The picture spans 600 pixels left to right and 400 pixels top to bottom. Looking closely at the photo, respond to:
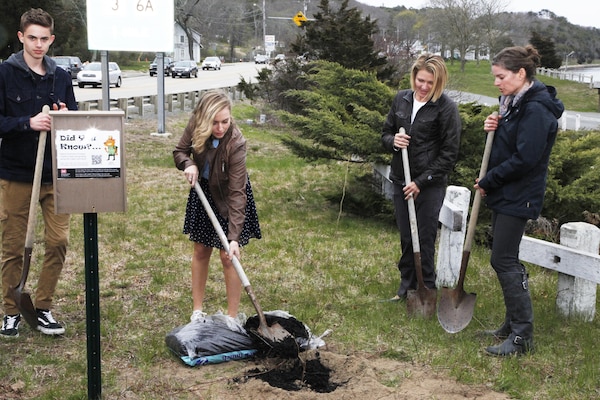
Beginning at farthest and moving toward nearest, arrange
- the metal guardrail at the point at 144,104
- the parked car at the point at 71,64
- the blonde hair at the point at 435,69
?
the parked car at the point at 71,64
the metal guardrail at the point at 144,104
the blonde hair at the point at 435,69

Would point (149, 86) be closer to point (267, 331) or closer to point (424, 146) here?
point (424, 146)

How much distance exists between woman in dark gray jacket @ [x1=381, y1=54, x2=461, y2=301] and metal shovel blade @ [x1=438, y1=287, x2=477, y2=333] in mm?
573

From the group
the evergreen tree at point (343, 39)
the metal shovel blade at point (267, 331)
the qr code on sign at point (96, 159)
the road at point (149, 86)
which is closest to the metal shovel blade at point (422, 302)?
the metal shovel blade at point (267, 331)

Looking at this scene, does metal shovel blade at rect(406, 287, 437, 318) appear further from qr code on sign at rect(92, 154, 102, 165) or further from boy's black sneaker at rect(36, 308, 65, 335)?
qr code on sign at rect(92, 154, 102, 165)

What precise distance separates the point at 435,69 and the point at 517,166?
1.15m

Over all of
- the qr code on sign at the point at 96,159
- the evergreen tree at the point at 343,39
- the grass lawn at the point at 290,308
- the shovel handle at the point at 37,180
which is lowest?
the grass lawn at the point at 290,308

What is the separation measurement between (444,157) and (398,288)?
4.40 feet

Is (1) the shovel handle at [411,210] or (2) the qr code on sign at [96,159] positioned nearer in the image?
(2) the qr code on sign at [96,159]

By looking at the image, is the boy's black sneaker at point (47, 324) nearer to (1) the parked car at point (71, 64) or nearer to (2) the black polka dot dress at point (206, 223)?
(2) the black polka dot dress at point (206, 223)

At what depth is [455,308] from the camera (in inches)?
191

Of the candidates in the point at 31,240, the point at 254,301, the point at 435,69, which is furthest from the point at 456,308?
the point at 31,240

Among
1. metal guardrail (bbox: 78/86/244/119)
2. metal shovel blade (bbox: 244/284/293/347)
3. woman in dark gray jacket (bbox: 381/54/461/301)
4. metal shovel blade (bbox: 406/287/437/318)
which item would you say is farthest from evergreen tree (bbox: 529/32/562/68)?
metal shovel blade (bbox: 244/284/293/347)

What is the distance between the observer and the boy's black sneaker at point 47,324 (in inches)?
187

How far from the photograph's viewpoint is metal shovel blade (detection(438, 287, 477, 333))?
15.8 feet
